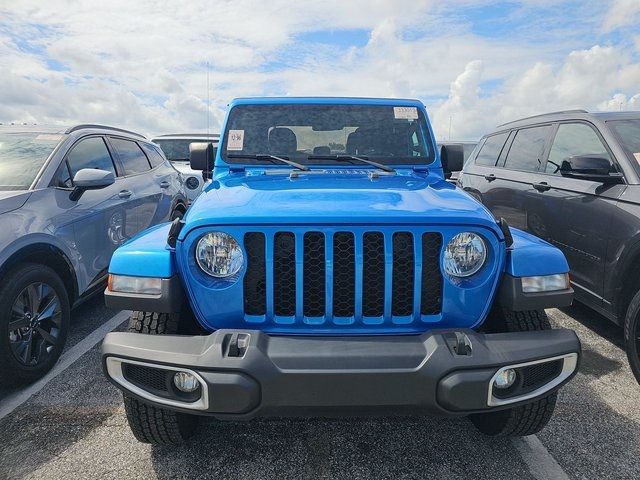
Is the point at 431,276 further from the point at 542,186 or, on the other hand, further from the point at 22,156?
the point at 22,156

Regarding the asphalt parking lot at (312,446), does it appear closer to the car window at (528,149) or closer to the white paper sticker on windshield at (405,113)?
the white paper sticker on windshield at (405,113)

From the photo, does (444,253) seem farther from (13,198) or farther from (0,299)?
(13,198)

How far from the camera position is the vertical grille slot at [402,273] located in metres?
2.04

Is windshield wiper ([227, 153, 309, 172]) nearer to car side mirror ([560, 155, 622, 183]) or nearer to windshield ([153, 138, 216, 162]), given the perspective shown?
car side mirror ([560, 155, 622, 183])

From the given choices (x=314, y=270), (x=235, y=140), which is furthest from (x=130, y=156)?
(x=314, y=270)

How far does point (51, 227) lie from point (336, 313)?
94.7 inches

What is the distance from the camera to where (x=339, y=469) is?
2.28 m

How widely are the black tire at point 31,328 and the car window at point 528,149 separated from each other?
458 centimetres

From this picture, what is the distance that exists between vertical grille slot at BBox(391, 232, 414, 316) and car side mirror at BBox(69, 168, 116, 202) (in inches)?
103

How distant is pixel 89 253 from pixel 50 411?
4.60ft

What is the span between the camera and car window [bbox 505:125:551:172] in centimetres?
478

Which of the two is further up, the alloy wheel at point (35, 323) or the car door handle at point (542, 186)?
the car door handle at point (542, 186)

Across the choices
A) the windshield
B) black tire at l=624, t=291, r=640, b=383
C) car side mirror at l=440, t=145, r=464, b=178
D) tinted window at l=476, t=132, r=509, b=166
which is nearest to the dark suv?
black tire at l=624, t=291, r=640, b=383

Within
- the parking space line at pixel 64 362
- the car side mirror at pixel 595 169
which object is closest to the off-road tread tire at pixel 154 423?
the parking space line at pixel 64 362
